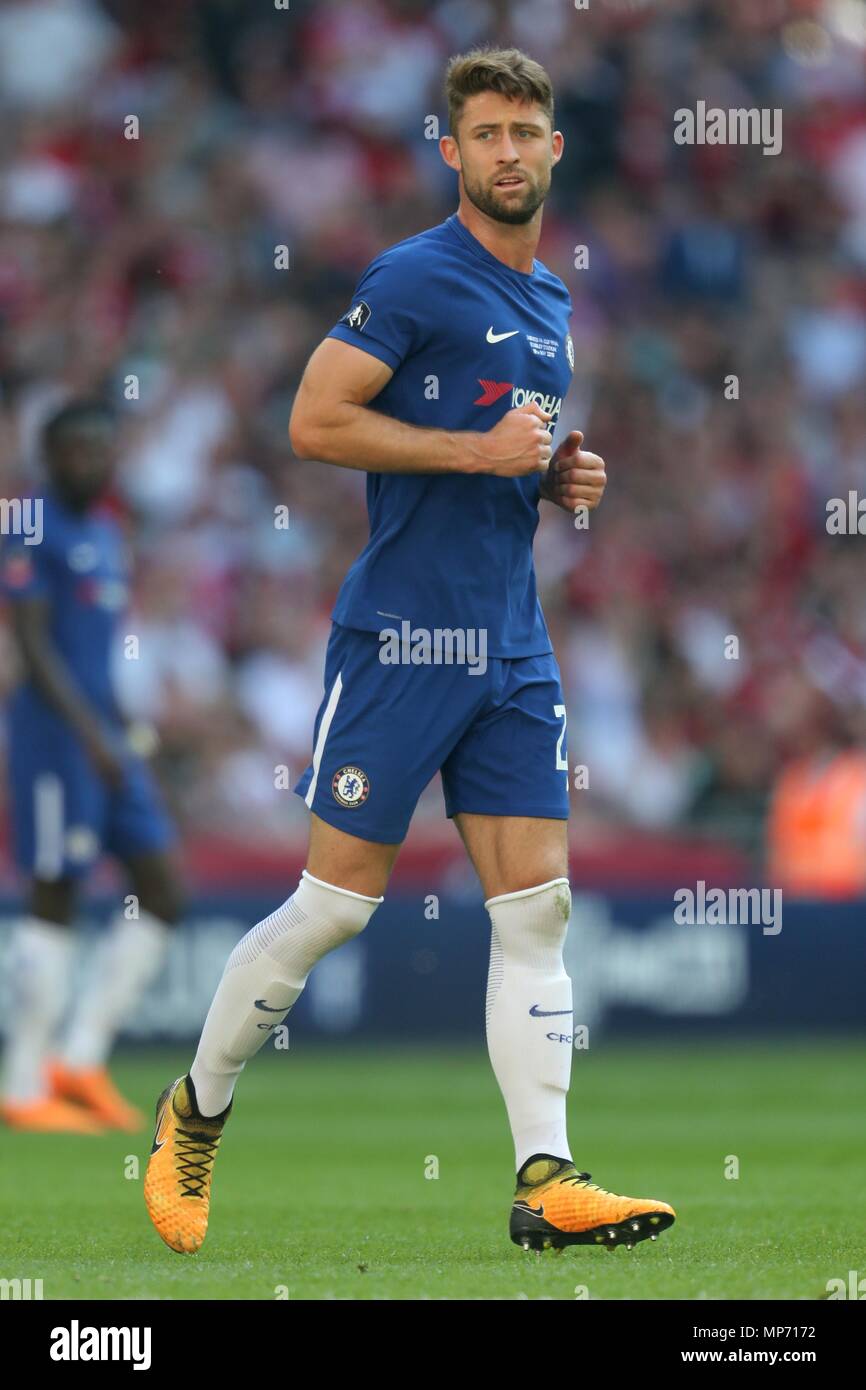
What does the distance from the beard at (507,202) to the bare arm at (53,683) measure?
4.27 m

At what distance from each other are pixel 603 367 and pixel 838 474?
1711 millimetres

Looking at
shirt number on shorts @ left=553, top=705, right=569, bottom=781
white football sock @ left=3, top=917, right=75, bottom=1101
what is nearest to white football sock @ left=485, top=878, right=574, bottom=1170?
shirt number on shorts @ left=553, top=705, right=569, bottom=781

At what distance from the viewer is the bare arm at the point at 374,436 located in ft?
17.1

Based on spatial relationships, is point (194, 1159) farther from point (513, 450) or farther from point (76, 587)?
point (76, 587)

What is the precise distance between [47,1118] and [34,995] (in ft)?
1.61

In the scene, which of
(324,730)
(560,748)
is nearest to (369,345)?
(324,730)

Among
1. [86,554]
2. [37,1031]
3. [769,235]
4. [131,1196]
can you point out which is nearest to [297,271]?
[769,235]

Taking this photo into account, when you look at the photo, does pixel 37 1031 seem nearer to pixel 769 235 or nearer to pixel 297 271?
pixel 297 271

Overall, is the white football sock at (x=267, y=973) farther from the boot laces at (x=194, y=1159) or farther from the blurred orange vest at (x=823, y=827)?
the blurred orange vest at (x=823, y=827)

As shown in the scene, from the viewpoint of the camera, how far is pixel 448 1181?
24.3 ft

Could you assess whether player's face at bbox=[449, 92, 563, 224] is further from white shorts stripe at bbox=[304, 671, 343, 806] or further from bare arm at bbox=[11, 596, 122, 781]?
bare arm at bbox=[11, 596, 122, 781]

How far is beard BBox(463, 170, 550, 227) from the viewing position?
211 inches

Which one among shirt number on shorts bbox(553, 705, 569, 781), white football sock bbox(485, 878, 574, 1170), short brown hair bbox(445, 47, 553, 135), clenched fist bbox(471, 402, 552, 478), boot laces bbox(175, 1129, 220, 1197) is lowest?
boot laces bbox(175, 1129, 220, 1197)

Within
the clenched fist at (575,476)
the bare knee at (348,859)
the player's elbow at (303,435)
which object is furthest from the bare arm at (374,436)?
the bare knee at (348,859)
